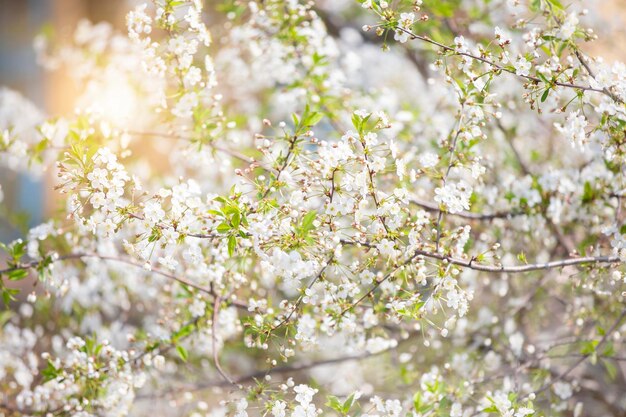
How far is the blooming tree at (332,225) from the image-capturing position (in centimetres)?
199

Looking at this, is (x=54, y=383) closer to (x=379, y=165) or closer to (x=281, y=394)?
(x=281, y=394)

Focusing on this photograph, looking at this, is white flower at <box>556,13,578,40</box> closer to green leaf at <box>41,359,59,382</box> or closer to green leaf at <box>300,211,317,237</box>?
green leaf at <box>300,211,317,237</box>

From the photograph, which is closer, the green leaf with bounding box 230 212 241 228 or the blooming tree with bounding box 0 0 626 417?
the green leaf with bounding box 230 212 241 228

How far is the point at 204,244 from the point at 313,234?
3.14ft

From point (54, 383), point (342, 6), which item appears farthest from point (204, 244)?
point (342, 6)

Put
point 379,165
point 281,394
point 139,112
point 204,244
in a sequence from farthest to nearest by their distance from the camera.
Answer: point 139,112, point 204,244, point 281,394, point 379,165

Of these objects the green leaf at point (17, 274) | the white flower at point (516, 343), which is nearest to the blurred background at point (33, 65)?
the green leaf at point (17, 274)

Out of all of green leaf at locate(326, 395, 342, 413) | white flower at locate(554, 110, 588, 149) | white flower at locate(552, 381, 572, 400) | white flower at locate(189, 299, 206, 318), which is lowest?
green leaf at locate(326, 395, 342, 413)

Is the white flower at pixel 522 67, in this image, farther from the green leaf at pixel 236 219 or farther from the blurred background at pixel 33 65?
the blurred background at pixel 33 65

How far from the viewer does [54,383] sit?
8.27 ft

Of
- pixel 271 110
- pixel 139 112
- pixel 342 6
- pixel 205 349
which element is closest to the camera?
pixel 205 349

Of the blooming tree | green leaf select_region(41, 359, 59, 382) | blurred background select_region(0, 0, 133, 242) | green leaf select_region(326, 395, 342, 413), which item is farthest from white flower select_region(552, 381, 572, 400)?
blurred background select_region(0, 0, 133, 242)

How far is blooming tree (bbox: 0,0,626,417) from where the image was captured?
1.99 m

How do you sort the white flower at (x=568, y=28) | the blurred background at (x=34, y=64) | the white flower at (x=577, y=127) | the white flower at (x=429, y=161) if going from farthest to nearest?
1. the blurred background at (x=34, y=64)
2. the white flower at (x=429, y=161)
3. the white flower at (x=577, y=127)
4. the white flower at (x=568, y=28)
